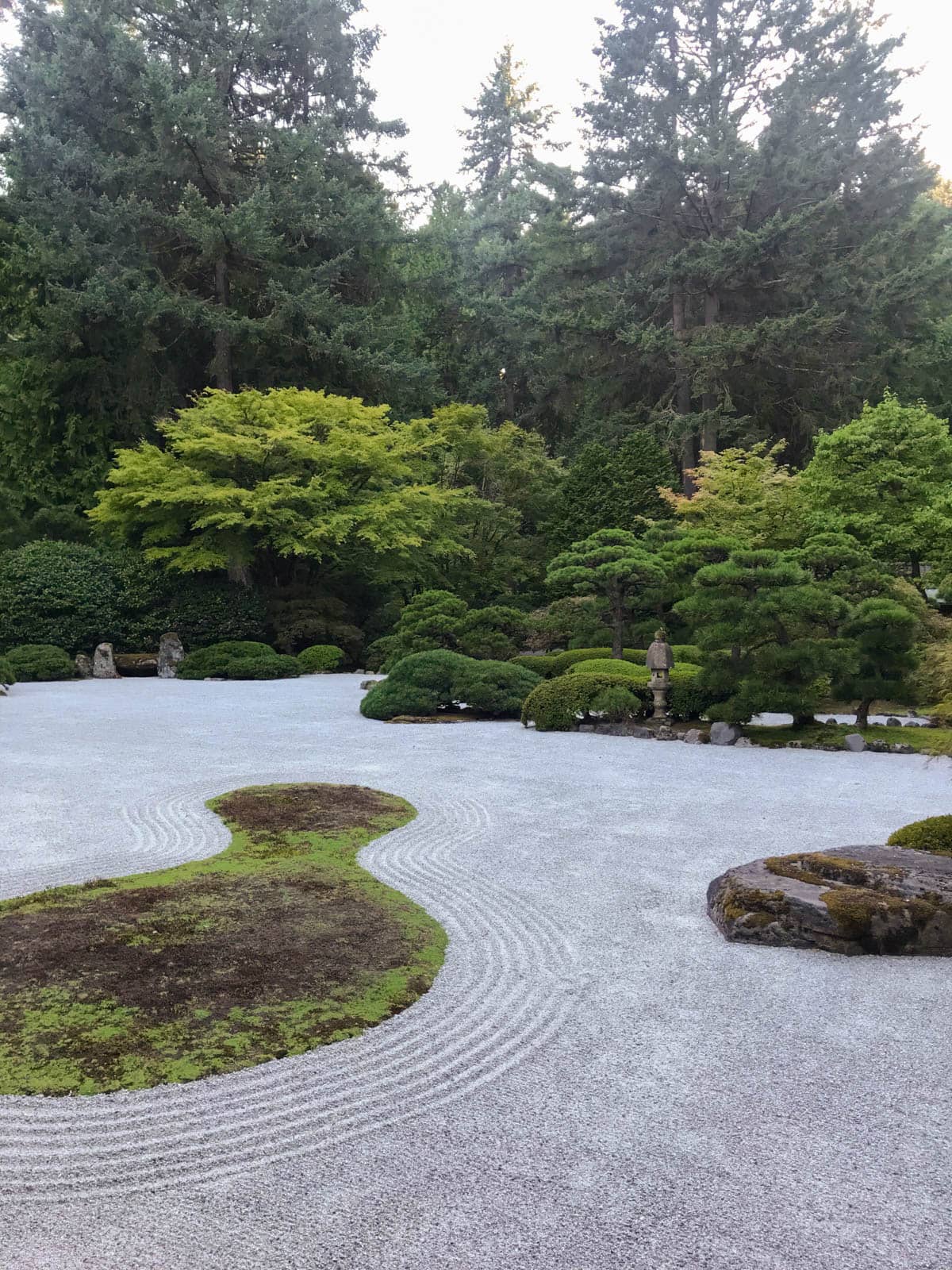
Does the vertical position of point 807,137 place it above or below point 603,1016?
above

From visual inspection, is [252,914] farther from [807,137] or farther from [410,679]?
[807,137]

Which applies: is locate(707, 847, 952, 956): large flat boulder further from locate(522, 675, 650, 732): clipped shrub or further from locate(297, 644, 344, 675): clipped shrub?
locate(297, 644, 344, 675): clipped shrub

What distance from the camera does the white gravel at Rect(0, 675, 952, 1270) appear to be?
164cm

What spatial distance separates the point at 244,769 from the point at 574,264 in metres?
18.7

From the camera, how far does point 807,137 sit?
1967 cm

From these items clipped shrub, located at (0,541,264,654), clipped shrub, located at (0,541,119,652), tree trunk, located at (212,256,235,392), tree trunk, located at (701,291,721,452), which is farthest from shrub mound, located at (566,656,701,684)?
tree trunk, located at (212,256,235,392)

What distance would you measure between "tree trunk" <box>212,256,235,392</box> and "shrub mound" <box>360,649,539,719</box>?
11.4 metres

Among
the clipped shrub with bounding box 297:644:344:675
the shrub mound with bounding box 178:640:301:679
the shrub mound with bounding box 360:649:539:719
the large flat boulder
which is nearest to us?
the large flat boulder

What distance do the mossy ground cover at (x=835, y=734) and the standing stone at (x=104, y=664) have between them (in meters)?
11.2

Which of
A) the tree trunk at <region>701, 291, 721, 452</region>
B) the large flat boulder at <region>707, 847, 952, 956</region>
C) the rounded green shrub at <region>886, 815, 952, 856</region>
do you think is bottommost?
the large flat boulder at <region>707, 847, 952, 956</region>

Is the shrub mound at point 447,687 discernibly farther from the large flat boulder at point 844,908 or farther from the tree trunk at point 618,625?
the large flat boulder at point 844,908

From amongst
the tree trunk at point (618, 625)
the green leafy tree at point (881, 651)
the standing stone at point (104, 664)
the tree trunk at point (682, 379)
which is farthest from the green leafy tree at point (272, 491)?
the green leafy tree at point (881, 651)

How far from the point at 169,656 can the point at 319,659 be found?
8.65 ft

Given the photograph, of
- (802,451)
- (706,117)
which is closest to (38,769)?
(802,451)
